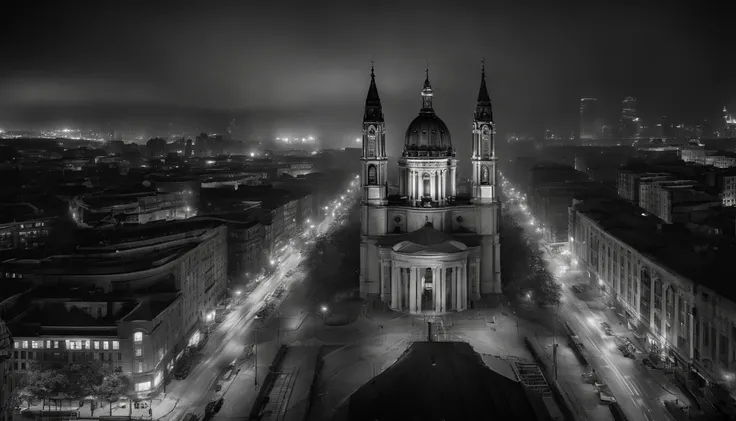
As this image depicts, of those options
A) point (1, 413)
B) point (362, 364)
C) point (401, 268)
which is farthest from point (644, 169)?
point (1, 413)

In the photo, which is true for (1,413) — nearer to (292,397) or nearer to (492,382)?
(292,397)

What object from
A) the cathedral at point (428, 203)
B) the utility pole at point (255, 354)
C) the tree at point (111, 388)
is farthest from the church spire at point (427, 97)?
the tree at point (111, 388)

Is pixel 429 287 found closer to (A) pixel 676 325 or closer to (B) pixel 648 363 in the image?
(B) pixel 648 363

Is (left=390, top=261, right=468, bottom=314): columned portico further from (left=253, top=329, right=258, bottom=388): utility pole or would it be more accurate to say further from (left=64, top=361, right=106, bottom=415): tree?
(left=64, top=361, right=106, bottom=415): tree

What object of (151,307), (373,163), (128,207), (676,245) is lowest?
(151,307)

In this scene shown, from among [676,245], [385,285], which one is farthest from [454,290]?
[676,245]

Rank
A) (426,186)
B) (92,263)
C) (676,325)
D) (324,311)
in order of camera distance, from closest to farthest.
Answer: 1. (676,325)
2. (92,263)
3. (324,311)
4. (426,186)

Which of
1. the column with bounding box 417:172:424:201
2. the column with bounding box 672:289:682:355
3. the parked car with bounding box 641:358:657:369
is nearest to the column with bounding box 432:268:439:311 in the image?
the column with bounding box 417:172:424:201
